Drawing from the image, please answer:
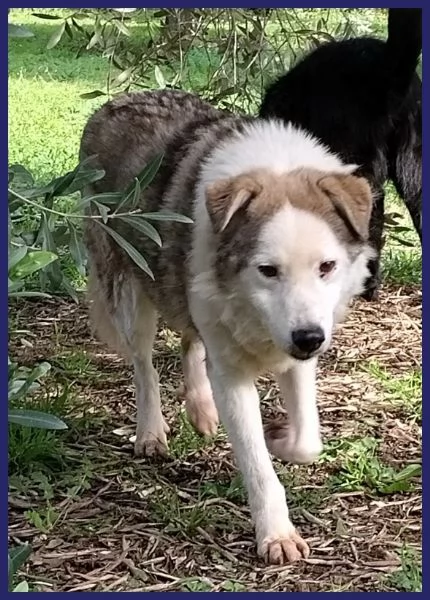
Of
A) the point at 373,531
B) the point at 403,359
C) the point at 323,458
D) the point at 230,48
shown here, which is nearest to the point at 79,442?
the point at 323,458

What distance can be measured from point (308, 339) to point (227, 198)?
529 millimetres

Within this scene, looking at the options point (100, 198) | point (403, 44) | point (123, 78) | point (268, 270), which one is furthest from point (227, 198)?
point (123, 78)

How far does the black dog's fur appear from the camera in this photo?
482 cm

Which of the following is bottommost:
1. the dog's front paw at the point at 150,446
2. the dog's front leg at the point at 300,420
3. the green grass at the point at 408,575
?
the dog's front paw at the point at 150,446

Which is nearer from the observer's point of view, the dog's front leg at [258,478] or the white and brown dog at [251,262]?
the white and brown dog at [251,262]

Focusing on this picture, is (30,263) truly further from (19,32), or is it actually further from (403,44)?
(403,44)

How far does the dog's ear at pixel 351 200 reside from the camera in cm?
326

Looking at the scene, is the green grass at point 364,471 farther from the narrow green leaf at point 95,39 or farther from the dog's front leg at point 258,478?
the narrow green leaf at point 95,39

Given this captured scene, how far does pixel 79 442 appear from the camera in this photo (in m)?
4.29

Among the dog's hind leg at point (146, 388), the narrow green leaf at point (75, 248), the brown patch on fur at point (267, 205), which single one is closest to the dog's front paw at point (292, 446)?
the dog's hind leg at point (146, 388)

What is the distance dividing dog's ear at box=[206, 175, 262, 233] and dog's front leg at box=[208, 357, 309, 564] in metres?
0.55

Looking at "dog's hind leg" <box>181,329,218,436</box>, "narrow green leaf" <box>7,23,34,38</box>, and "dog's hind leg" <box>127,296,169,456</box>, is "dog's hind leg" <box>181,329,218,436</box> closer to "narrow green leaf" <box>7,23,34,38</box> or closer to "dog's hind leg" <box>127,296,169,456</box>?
"dog's hind leg" <box>127,296,169,456</box>

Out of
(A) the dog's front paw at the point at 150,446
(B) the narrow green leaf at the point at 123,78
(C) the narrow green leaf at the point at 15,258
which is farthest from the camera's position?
(B) the narrow green leaf at the point at 123,78

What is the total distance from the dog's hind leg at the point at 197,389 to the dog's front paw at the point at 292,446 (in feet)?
1.81
